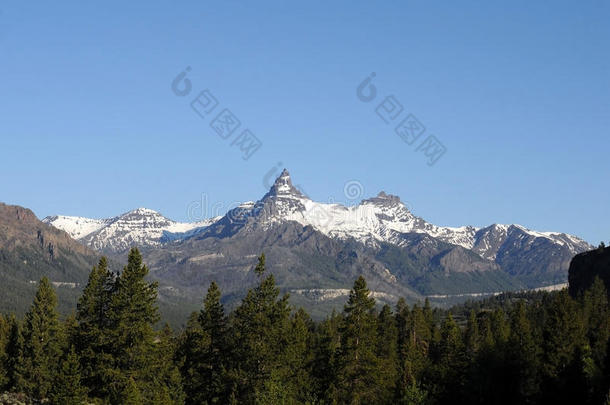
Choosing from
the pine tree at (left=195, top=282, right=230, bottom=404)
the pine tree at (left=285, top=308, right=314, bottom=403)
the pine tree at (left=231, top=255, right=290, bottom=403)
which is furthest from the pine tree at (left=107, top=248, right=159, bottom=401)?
the pine tree at (left=285, top=308, right=314, bottom=403)

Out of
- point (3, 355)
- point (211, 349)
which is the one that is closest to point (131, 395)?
point (211, 349)

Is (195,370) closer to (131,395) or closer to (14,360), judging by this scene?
(131,395)

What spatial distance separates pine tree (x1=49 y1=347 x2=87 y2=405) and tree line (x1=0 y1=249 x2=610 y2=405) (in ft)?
0.50

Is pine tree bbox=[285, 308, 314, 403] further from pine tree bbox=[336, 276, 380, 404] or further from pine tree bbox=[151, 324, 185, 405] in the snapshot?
pine tree bbox=[151, 324, 185, 405]

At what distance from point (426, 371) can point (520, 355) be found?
1559 centimetres

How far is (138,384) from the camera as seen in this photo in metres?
91.9

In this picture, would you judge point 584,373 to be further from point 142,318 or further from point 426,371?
point 142,318

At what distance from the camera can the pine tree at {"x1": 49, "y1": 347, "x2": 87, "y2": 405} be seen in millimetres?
93125

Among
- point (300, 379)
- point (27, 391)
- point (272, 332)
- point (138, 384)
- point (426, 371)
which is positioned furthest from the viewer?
point (426, 371)

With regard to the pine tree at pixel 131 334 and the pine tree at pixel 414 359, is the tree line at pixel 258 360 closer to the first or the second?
the pine tree at pixel 131 334

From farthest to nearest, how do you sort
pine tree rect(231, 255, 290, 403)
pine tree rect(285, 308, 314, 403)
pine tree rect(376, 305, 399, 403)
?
pine tree rect(285, 308, 314, 403) → pine tree rect(376, 305, 399, 403) → pine tree rect(231, 255, 290, 403)

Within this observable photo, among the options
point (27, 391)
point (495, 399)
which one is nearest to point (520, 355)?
point (495, 399)

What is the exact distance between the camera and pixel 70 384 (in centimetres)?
9344

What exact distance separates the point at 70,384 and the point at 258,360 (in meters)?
22.5
